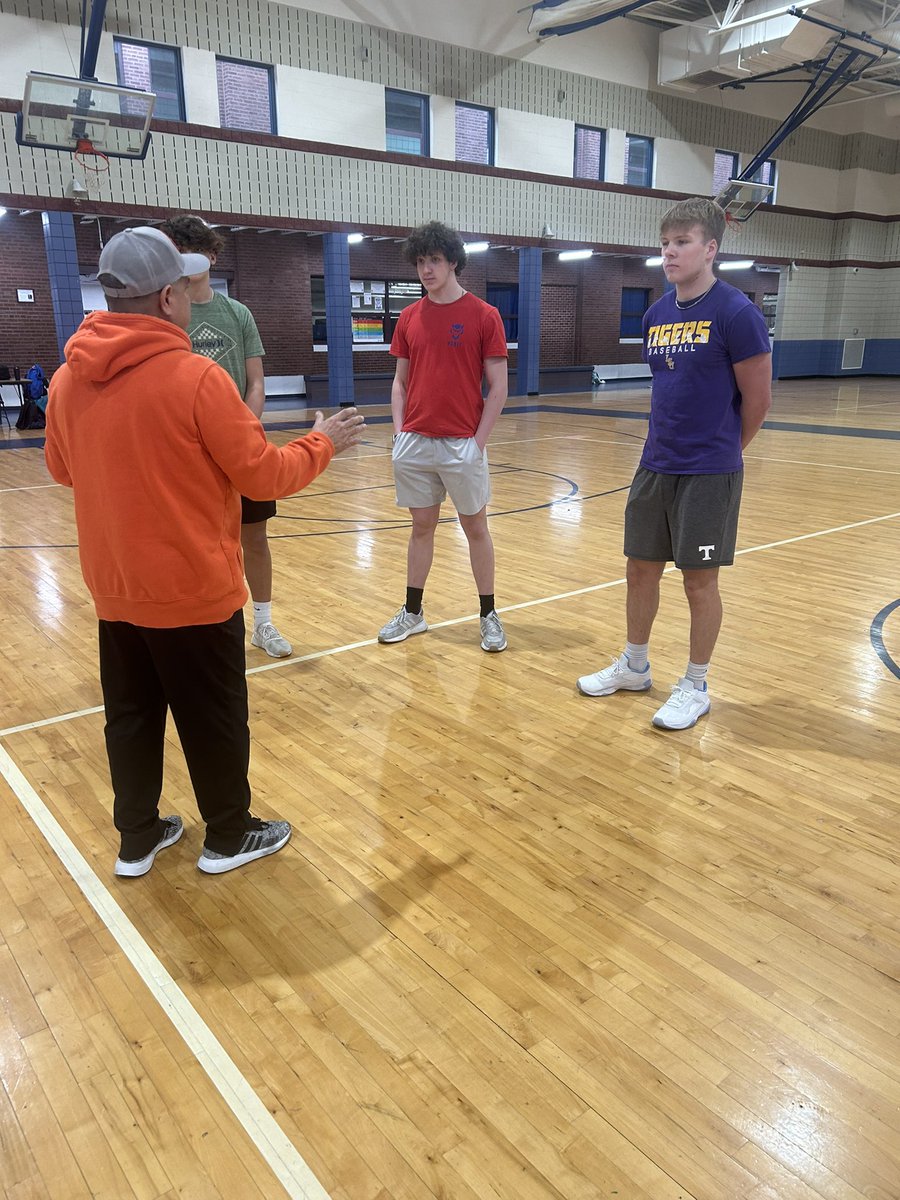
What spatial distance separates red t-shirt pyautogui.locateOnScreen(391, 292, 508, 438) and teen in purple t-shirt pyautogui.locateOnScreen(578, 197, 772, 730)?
763mm

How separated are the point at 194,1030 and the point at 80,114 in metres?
12.5

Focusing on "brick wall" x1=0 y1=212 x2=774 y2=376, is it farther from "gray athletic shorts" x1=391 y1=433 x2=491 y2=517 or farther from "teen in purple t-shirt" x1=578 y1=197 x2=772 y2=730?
"teen in purple t-shirt" x1=578 y1=197 x2=772 y2=730

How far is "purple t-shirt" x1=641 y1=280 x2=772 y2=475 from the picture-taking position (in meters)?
2.64

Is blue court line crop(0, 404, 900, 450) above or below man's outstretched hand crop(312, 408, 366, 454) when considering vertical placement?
below

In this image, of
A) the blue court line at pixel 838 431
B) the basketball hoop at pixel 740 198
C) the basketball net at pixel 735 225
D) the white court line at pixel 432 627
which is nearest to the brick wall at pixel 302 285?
the basketball net at pixel 735 225

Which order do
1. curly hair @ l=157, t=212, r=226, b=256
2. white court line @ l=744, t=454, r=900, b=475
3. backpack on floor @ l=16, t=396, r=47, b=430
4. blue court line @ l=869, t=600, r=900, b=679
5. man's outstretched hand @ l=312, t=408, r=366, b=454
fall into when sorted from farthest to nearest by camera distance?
backpack on floor @ l=16, t=396, r=47, b=430
white court line @ l=744, t=454, r=900, b=475
blue court line @ l=869, t=600, r=900, b=679
curly hair @ l=157, t=212, r=226, b=256
man's outstretched hand @ l=312, t=408, r=366, b=454

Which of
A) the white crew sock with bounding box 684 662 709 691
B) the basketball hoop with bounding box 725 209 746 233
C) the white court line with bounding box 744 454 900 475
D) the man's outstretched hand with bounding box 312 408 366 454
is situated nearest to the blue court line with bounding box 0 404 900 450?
the white court line with bounding box 744 454 900 475

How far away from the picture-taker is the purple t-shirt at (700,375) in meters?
2.64

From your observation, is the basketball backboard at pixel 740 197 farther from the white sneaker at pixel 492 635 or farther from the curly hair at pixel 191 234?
the curly hair at pixel 191 234

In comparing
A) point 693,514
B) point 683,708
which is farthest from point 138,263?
point 683,708

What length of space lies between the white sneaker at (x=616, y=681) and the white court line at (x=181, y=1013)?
182cm

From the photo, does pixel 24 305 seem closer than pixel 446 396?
No

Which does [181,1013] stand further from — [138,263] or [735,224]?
[735,224]

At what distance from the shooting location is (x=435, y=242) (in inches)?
128
